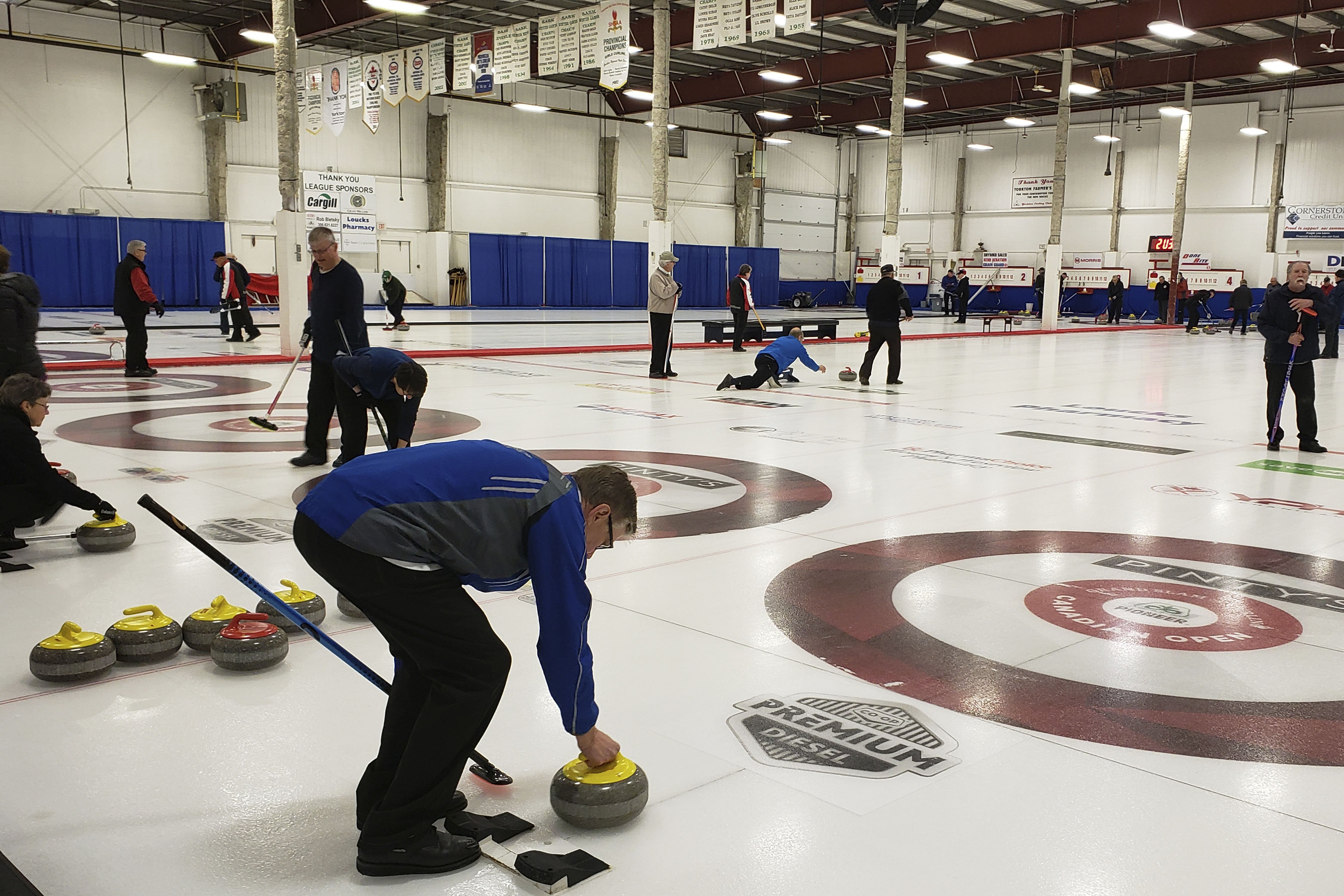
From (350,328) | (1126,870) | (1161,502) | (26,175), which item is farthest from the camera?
(26,175)

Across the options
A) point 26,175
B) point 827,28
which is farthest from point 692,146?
point 26,175

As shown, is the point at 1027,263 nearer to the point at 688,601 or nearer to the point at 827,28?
the point at 827,28

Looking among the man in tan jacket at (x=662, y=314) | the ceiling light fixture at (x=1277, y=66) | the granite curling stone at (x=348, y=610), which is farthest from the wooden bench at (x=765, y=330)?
the granite curling stone at (x=348, y=610)

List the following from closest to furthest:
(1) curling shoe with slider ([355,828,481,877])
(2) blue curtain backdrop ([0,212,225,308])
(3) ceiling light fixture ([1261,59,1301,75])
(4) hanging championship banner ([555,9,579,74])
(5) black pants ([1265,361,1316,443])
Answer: (1) curling shoe with slider ([355,828,481,877]) < (5) black pants ([1265,361,1316,443]) < (4) hanging championship banner ([555,9,579,74]) < (3) ceiling light fixture ([1261,59,1301,75]) < (2) blue curtain backdrop ([0,212,225,308])

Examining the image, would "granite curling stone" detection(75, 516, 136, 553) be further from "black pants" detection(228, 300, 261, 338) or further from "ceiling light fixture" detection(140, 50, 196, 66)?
"ceiling light fixture" detection(140, 50, 196, 66)

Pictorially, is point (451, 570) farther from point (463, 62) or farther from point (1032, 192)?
point (1032, 192)

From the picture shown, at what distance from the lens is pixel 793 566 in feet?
19.6

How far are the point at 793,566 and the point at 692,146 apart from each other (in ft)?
143

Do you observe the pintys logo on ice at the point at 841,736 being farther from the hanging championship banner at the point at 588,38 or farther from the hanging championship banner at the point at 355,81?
the hanging championship banner at the point at 355,81

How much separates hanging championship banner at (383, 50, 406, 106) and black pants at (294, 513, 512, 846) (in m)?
25.6

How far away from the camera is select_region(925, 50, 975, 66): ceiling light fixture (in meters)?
30.3

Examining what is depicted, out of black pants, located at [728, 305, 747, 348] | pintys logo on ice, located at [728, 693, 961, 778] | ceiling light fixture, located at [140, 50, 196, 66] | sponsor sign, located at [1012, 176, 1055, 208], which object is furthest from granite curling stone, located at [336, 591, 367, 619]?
sponsor sign, located at [1012, 176, 1055, 208]

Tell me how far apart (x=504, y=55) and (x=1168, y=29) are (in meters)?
15.3

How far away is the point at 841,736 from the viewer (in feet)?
12.4
